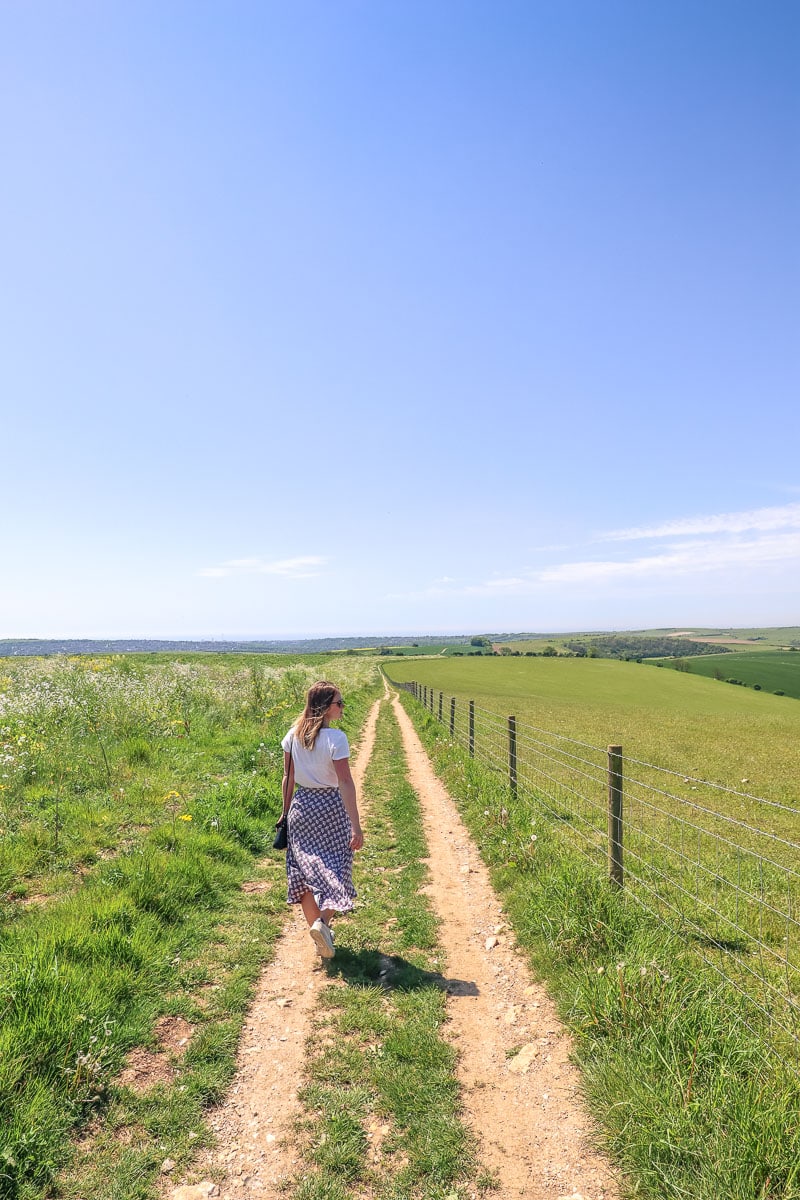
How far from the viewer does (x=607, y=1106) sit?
3.51m

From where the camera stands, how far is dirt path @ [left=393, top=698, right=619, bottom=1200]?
3207 millimetres

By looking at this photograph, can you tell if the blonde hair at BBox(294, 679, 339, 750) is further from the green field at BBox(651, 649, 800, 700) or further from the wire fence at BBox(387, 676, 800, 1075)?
the green field at BBox(651, 649, 800, 700)

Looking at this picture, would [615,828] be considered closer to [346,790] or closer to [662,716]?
[346,790]

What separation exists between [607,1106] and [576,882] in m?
2.52

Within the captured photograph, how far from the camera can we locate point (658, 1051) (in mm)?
3715

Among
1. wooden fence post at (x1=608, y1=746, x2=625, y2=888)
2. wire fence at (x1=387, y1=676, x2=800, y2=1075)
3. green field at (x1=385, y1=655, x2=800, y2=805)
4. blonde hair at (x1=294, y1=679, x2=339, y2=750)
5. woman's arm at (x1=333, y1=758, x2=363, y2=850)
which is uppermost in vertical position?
blonde hair at (x1=294, y1=679, x2=339, y2=750)

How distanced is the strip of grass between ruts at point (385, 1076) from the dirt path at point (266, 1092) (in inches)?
5.1

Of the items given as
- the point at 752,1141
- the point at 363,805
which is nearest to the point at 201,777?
the point at 363,805

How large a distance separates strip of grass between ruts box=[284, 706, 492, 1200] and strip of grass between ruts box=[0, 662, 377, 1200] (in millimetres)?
750

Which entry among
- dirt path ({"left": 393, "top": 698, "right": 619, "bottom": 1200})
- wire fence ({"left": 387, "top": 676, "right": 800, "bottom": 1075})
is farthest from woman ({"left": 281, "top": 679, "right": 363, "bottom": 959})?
wire fence ({"left": 387, "top": 676, "right": 800, "bottom": 1075})

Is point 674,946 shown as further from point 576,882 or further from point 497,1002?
point 497,1002

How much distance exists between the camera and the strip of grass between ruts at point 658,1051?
293cm

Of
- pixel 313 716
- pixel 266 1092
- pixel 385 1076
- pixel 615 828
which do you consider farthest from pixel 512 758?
pixel 266 1092

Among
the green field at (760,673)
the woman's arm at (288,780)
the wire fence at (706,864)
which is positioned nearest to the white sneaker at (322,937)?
the woman's arm at (288,780)
